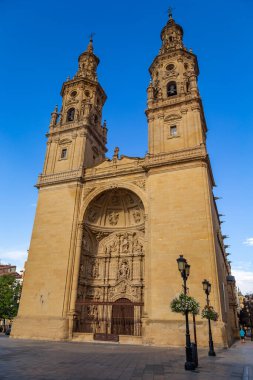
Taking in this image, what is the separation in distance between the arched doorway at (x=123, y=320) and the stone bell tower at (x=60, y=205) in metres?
4.25

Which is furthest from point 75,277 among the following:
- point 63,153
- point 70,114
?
point 70,114

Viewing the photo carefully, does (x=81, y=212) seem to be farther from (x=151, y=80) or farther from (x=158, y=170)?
(x=151, y=80)

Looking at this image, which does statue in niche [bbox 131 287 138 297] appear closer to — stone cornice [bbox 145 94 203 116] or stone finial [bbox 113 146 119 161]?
stone finial [bbox 113 146 119 161]

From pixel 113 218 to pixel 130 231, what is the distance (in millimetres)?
2218

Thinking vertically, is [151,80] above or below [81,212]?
above

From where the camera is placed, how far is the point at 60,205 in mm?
26516

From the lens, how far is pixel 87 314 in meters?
23.6

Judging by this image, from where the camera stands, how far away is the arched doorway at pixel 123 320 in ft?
74.3

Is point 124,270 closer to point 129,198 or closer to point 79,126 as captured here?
point 129,198

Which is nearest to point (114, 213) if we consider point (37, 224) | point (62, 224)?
point (62, 224)

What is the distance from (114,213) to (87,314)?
9.38m

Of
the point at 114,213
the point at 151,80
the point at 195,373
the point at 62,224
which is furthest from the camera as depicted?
the point at 151,80

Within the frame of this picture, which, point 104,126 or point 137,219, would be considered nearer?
point 137,219

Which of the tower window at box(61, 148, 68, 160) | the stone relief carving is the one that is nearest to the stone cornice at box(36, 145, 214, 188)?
the stone relief carving
